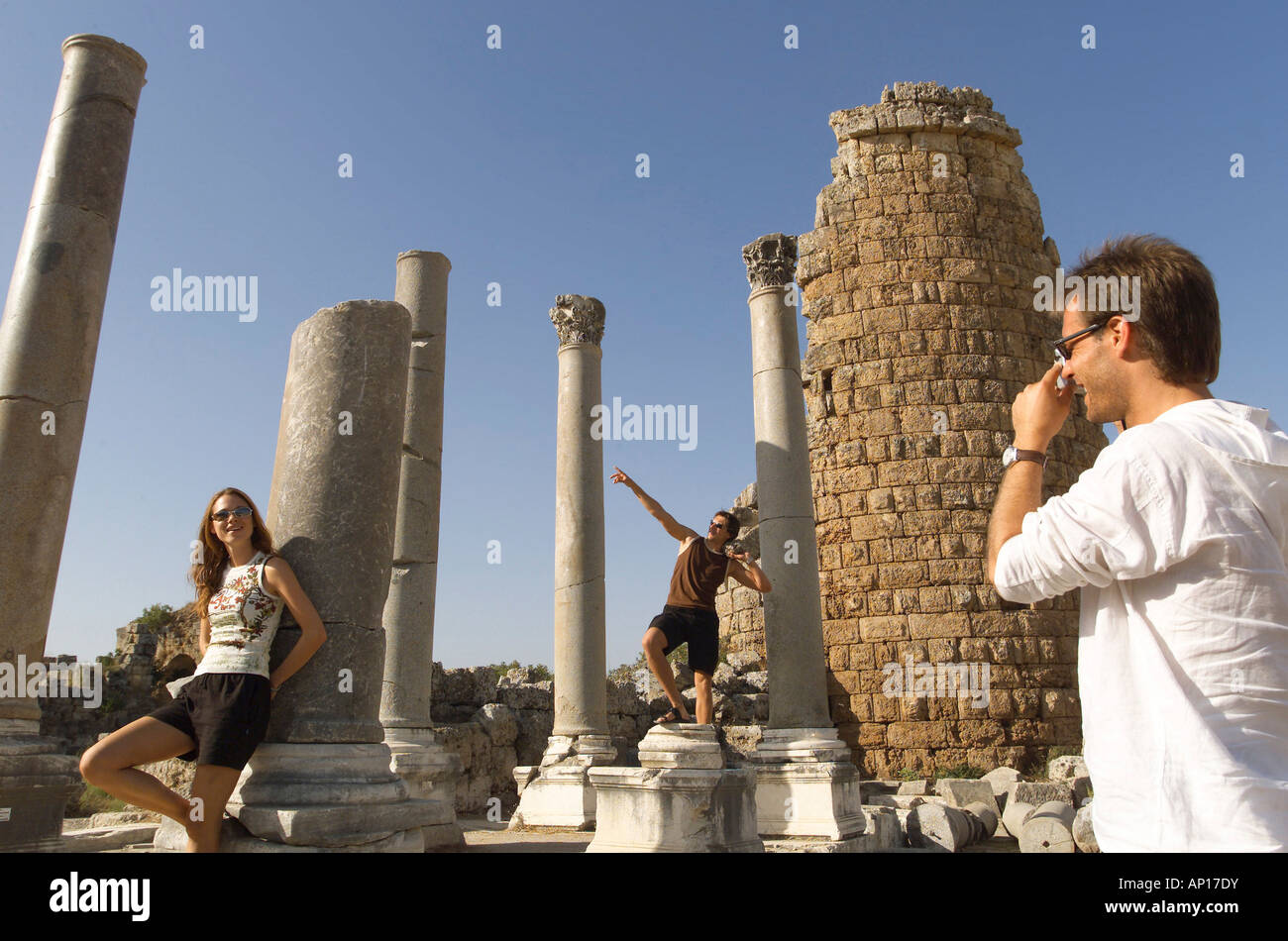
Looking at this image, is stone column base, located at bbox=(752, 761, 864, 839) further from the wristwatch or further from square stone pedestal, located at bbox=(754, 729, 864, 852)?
the wristwatch

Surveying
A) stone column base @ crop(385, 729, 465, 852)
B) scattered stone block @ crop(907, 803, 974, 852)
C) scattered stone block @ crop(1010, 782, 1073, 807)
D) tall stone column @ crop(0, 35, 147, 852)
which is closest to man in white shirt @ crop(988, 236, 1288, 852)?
tall stone column @ crop(0, 35, 147, 852)

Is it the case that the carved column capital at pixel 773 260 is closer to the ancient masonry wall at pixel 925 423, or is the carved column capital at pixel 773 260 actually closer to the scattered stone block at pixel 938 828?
the ancient masonry wall at pixel 925 423

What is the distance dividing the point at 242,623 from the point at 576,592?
23.3 ft

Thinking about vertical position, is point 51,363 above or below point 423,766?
above

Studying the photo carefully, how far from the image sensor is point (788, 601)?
9.30m

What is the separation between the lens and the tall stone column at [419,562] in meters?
8.27

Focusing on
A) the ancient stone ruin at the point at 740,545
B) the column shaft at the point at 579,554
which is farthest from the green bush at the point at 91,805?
the column shaft at the point at 579,554

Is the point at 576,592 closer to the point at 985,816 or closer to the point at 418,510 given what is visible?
the point at 418,510

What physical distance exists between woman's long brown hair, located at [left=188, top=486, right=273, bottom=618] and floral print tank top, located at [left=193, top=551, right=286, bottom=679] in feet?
0.48

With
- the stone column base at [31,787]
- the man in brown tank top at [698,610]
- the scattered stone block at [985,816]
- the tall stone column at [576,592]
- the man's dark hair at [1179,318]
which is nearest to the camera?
the man's dark hair at [1179,318]

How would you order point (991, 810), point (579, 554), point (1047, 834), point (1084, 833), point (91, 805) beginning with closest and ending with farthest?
1. point (1084, 833)
2. point (1047, 834)
3. point (991, 810)
4. point (91, 805)
5. point (579, 554)

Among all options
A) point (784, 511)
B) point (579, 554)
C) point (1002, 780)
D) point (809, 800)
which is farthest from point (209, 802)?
point (1002, 780)

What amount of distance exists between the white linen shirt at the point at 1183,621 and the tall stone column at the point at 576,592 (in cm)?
884

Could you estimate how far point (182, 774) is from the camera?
A: 9.54 meters
